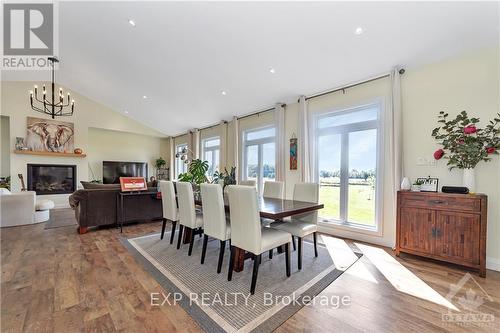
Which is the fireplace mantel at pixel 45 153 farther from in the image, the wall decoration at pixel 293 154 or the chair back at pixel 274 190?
the wall decoration at pixel 293 154

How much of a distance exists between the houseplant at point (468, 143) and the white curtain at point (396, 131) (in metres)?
0.44

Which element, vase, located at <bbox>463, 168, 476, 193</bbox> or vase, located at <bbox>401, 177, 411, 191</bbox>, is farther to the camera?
vase, located at <bbox>401, 177, 411, 191</bbox>

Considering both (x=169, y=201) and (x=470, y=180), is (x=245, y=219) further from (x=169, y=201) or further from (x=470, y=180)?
(x=470, y=180)

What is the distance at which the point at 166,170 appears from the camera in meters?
9.22

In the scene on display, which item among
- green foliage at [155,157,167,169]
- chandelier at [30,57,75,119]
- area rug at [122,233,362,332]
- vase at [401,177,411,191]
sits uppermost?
chandelier at [30,57,75,119]

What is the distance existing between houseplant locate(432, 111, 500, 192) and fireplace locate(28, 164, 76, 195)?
9302mm

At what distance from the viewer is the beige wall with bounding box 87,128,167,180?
7.78 m

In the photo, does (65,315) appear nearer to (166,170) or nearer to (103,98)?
(103,98)

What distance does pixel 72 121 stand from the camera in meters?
6.93

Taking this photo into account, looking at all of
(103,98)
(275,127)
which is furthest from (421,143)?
(103,98)

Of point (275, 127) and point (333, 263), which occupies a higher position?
point (275, 127)

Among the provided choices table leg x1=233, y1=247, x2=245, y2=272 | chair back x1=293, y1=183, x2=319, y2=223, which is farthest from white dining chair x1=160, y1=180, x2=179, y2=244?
chair back x1=293, y1=183, x2=319, y2=223

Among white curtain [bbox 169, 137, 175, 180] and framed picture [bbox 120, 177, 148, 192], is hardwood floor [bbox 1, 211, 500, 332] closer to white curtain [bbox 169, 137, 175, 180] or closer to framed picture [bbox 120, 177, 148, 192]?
framed picture [bbox 120, 177, 148, 192]

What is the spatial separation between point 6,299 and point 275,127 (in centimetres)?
464
